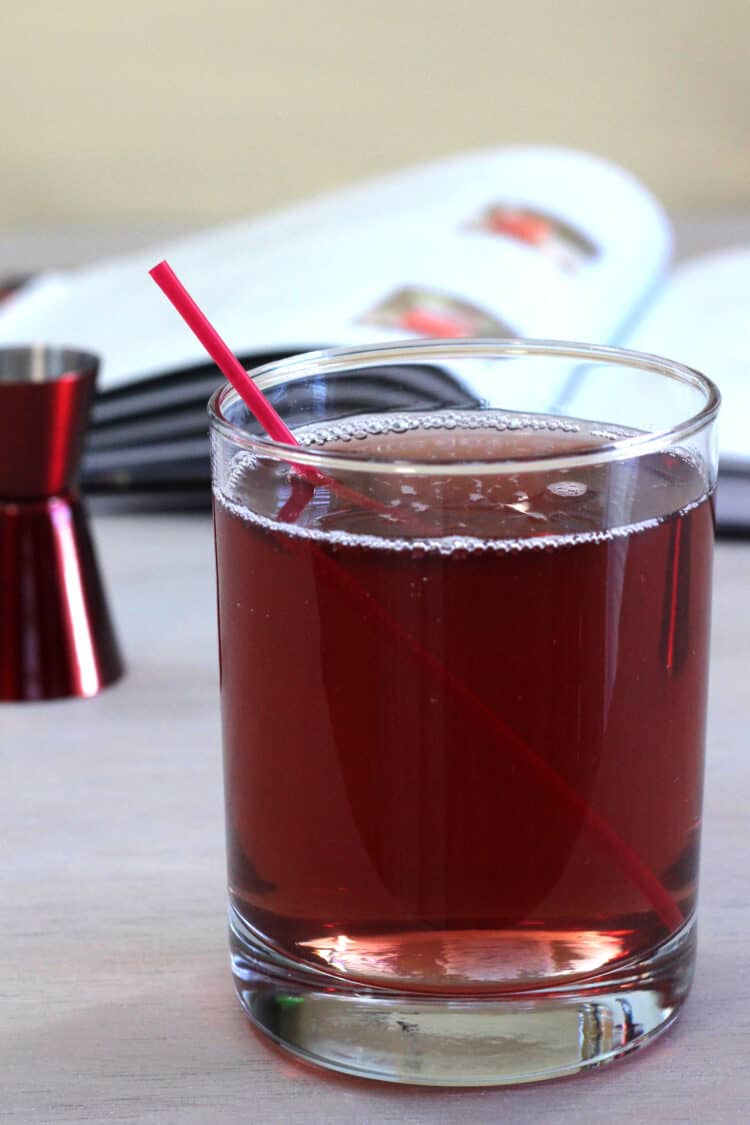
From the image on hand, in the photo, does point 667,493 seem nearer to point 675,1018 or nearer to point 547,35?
point 675,1018

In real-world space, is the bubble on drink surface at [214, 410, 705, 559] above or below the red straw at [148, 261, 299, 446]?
below

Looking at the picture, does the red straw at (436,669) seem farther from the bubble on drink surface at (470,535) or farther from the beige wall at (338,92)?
the beige wall at (338,92)

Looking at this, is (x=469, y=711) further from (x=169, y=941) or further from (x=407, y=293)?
(x=407, y=293)

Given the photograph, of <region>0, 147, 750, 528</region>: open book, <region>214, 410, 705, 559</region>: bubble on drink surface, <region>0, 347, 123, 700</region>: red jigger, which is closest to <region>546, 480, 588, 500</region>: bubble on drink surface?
<region>214, 410, 705, 559</region>: bubble on drink surface

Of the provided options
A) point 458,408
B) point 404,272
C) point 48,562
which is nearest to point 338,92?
point 404,272

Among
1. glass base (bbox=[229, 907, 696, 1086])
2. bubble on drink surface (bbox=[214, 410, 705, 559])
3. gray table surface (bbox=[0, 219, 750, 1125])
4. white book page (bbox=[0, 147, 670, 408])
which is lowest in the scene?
gray table surface (bbox=[0, 219, 750, 1125])

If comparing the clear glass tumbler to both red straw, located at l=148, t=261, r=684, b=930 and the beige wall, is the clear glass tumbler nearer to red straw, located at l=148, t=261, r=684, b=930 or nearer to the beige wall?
red straw, located at l=148, t=261, r=684, b=930

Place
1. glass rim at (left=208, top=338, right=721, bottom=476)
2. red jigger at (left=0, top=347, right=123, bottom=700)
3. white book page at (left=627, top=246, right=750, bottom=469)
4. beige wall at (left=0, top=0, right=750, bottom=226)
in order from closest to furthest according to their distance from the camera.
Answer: glass rim at (left=208, top=338, right=721, bottom=476) < red jigger at (left=0, top=347, right=123, bottom=700) < white book page at (left=627, top=246, right=750, bottom=469) < beige wall at (left=0, top=0, right=750, bottom=226)

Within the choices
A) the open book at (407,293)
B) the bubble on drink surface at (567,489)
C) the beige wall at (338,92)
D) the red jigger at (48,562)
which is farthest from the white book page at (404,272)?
the beige wall at (338,92)
